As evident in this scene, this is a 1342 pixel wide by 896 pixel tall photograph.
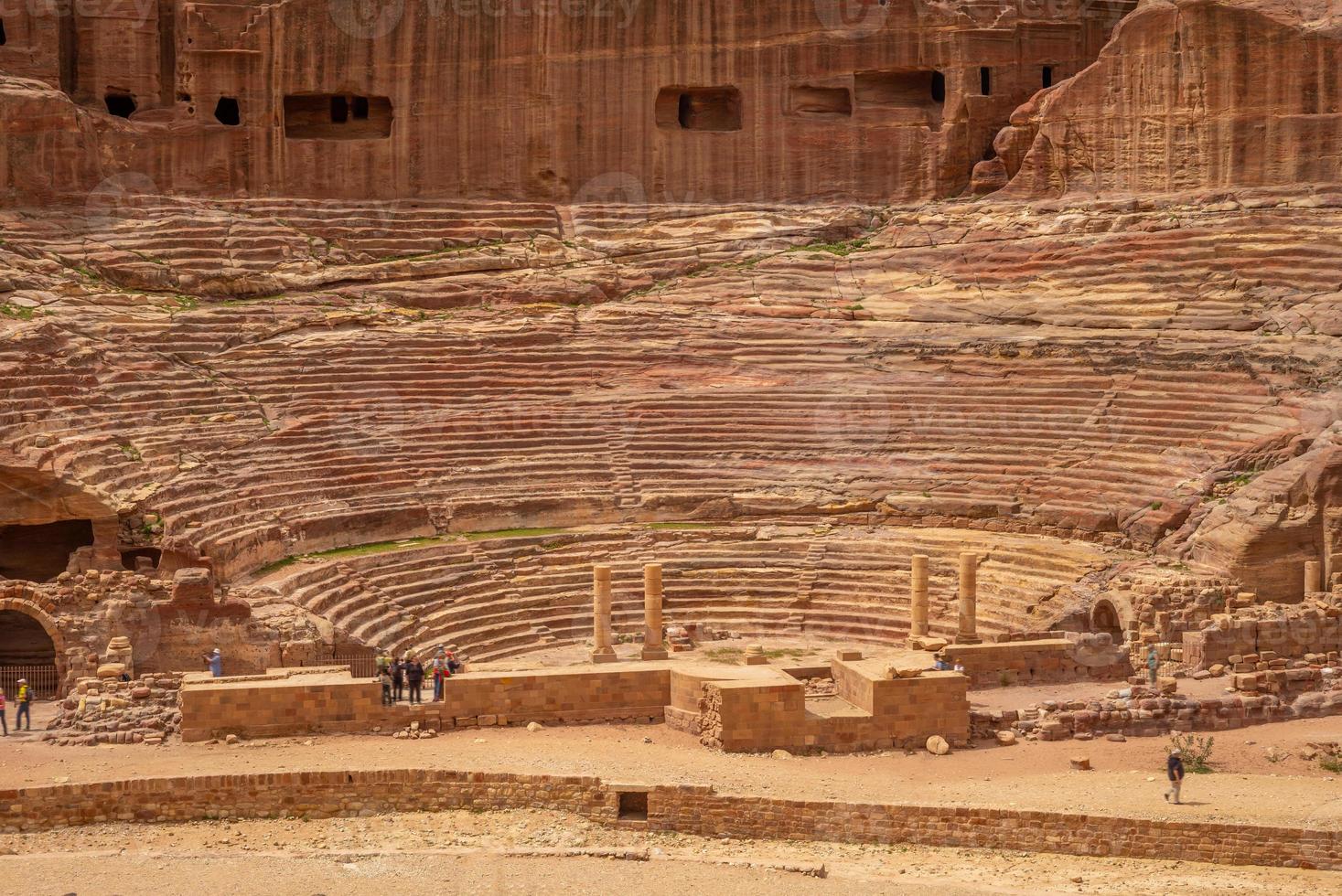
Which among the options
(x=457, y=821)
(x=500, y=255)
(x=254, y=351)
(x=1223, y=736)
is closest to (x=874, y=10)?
(x=500, y=255)

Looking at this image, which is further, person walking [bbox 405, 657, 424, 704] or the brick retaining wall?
person walking [bbox 405, 657, 424, 704]

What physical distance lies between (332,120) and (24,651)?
1487 cm

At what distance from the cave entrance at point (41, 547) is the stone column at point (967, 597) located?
12.0 meters

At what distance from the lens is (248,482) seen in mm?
25828

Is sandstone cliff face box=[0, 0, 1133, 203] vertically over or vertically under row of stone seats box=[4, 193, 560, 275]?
over

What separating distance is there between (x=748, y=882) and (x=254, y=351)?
16885 millimetres

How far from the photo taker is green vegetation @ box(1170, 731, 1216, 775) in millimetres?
18516

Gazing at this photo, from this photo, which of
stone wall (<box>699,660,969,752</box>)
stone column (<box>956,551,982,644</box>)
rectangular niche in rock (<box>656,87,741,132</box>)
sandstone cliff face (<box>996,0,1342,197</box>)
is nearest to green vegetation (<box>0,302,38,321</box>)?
rectangular niche in rock (<box>656,87,741,132</box>)

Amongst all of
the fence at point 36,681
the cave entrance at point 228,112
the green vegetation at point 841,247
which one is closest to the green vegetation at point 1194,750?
the fence at point 36,681

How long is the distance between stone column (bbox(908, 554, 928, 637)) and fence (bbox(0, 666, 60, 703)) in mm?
10962

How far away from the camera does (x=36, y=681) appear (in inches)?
862

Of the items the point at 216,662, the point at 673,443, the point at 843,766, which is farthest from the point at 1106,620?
the point at 216,662

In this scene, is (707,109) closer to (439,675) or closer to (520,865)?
(439,675)

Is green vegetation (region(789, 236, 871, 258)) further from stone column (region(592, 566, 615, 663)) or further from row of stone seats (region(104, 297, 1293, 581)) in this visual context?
stone column (region(592, 566, 615, 663))
